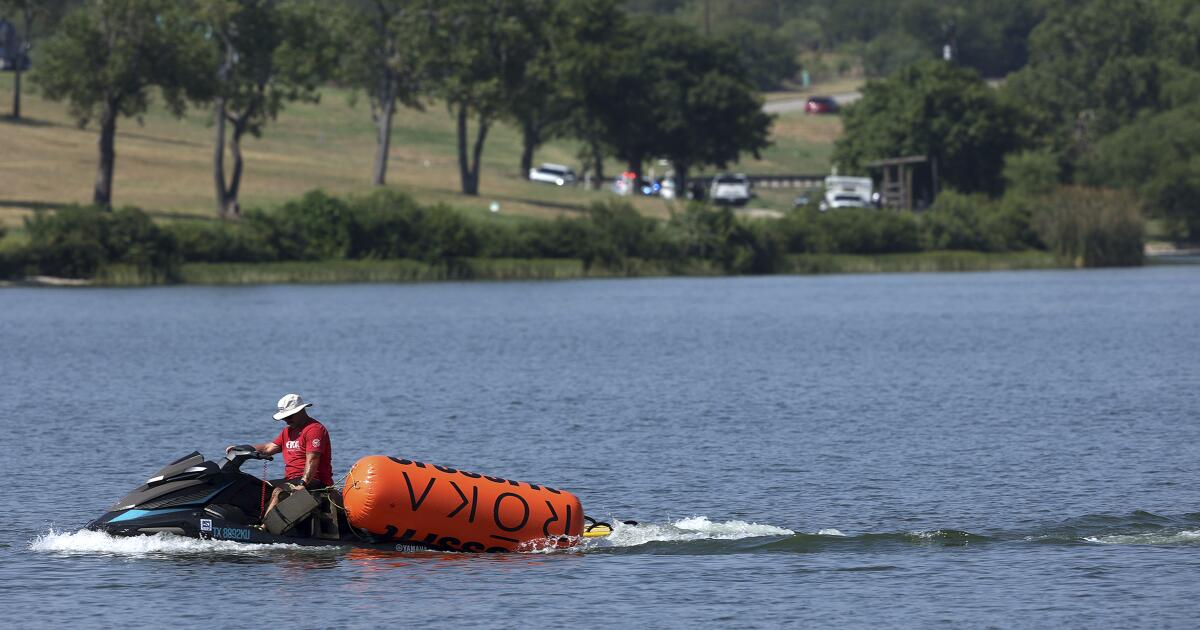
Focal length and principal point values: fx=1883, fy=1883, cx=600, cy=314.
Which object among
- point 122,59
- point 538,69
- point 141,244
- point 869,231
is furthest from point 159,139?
point 869,231

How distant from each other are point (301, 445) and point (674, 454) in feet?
47.3

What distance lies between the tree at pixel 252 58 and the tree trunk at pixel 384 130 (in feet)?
50.7

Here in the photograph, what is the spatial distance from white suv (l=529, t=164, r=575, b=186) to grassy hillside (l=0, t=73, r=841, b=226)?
2354 millimetres

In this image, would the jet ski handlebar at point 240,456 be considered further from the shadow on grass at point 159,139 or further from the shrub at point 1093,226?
the shadow on grass at point 159,139

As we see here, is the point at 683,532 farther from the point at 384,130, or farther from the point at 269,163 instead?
the point at 269,163

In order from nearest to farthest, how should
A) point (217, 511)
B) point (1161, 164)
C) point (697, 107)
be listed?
point (217, 511), point (1161, 164), point (697, 107)

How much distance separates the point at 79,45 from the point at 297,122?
224 feet

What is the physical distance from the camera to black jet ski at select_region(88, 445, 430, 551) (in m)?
26.5

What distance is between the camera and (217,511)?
26.6 m

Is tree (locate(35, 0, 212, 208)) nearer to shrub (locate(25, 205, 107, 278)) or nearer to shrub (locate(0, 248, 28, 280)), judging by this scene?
shrub (locate(25, 205, 107, 278))

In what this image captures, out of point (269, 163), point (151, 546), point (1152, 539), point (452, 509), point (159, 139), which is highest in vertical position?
point (159, 139)

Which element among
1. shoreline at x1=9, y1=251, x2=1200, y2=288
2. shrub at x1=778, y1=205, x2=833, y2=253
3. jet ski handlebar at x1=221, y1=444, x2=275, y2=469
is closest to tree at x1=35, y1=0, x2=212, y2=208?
shoreline at x1=9, y1=251, x2=1200, y2=288

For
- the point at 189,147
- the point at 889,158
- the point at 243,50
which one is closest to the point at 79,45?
the point at 243,50

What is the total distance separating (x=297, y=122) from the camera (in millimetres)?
175500
